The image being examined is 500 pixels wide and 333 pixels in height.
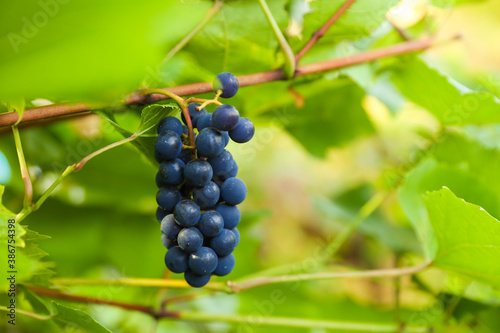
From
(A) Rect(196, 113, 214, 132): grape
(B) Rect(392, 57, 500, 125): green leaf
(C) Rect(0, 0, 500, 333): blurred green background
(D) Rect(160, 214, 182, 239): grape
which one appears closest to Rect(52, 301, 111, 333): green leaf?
(C) Rect(0, 0, 500, 333): blurred green background

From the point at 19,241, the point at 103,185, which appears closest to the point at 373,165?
the point at 103,185

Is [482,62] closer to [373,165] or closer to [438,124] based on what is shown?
[373,165]

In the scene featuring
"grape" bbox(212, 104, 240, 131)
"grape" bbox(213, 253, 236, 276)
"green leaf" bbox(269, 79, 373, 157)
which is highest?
"grape" bbox(212, 104, 240, 131)

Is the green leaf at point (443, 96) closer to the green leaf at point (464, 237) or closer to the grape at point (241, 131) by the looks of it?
the green leaf at point (464, 237)

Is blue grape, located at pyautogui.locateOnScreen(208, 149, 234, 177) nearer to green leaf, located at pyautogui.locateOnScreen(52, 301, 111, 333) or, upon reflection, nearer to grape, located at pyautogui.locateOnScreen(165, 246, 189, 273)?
grape, located at pyautogui.locateOnScreen(165, 246, 189, 273)

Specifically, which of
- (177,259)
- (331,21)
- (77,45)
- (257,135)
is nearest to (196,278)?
(177,259)
